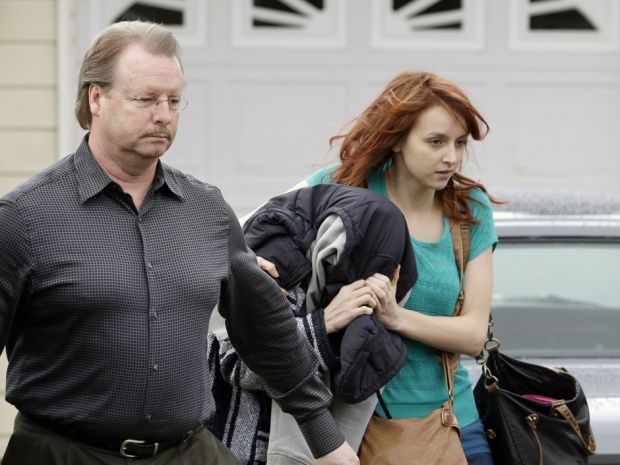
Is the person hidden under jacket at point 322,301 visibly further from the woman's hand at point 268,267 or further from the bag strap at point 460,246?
the bag strap at point 460,246

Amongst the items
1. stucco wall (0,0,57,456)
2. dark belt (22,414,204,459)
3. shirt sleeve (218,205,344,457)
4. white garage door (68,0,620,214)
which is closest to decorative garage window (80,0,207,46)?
white garage door (68,0,620,214)

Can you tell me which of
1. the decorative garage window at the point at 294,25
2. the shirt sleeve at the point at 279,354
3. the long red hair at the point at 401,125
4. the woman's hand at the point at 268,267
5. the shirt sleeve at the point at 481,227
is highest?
the decorative garage window at the point at 294,25

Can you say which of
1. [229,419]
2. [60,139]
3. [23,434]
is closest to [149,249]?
[23,434]

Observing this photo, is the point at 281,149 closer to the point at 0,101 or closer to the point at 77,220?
the point at 0,101

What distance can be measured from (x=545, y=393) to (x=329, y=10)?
204 inches

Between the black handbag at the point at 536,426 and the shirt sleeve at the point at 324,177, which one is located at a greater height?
the shirt sleeve at the point at 324,177

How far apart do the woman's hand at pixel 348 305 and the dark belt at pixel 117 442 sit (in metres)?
0.58

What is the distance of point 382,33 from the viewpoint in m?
8.56

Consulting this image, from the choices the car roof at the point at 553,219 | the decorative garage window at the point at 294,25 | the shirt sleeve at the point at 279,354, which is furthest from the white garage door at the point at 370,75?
the shirt sleeve at the point at 279,354

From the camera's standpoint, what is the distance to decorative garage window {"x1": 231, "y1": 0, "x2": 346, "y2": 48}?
27.9 feet

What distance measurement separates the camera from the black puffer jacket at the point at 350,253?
Result: 10.6ft

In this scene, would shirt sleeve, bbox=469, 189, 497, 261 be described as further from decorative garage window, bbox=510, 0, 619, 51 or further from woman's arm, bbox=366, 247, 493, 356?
decorative garage window, bbox=510, 0, 619, 51

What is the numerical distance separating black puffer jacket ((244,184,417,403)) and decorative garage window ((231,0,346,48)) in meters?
5.18

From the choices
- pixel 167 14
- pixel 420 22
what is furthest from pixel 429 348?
pixel 167 14
